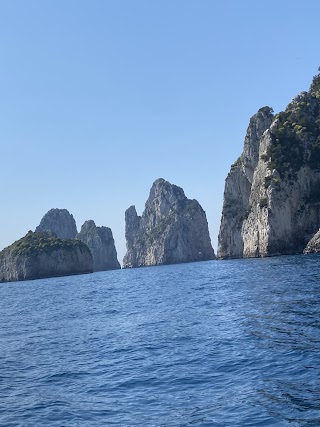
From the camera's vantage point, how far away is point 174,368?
837 inches

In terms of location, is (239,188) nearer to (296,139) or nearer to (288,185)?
(296,139)

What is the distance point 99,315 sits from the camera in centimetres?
4456

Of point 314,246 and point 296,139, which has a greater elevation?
point 296,139

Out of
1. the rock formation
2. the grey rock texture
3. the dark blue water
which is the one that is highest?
the rock formation

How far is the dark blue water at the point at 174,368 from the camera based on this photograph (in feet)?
50.5

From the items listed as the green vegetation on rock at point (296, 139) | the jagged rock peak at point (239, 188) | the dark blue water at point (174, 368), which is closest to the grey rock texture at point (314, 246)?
the green vegetation on rock at point (296, 139)

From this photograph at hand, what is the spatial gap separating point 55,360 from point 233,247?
473 ft

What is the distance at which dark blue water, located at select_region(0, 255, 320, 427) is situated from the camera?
50.5ft

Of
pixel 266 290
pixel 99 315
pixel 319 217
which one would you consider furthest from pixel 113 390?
pixel 319 217

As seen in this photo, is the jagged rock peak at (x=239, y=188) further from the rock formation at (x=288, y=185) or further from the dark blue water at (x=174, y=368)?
the dark blue water at (x=174, y=368)

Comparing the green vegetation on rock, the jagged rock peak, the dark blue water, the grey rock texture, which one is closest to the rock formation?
the green vegetation on rock

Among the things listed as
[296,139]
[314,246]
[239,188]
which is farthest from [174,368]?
[239,188]

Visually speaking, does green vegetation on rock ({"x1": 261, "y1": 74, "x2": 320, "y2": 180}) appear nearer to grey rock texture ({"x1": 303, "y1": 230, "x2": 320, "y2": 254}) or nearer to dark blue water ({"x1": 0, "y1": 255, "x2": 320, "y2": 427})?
grey rock texture ({"x1": 303, "y1": 230, "x2": 320, "y2": 254})

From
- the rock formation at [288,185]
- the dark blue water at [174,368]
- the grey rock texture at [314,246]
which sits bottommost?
the dark blue water at [174,368]
